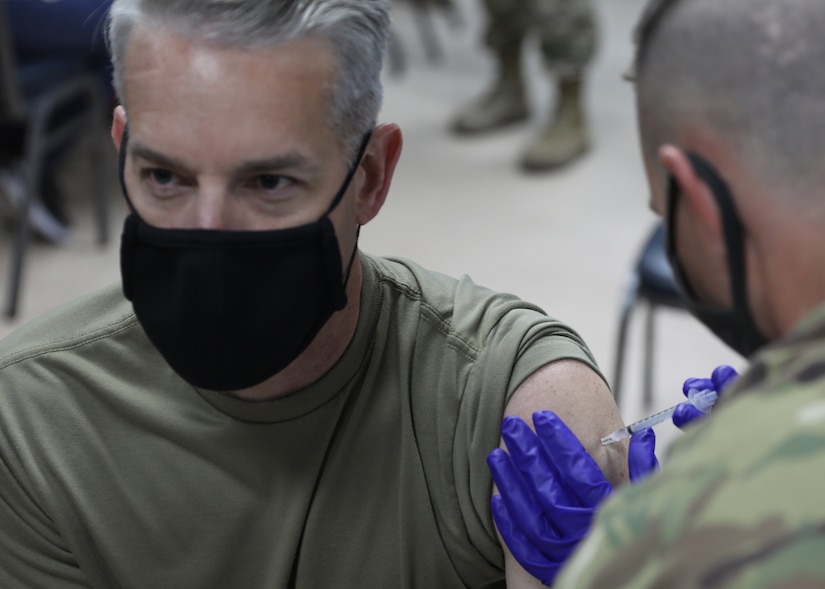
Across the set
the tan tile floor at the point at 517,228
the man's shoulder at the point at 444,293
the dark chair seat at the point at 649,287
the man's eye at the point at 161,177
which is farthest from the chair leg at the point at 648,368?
the man's eye at the point at 161,177

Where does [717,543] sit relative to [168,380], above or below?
above

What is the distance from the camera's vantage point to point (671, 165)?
1.10m

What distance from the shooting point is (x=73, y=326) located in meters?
1.66

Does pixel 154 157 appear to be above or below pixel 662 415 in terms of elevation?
above

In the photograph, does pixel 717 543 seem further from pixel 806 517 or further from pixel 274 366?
pixel 274 366

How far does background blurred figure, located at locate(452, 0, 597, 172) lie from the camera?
205 inches

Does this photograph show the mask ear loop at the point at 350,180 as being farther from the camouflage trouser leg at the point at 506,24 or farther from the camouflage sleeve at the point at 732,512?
the camouflage trouser leg at the point at 506,24

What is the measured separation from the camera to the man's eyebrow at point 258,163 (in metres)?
1.41

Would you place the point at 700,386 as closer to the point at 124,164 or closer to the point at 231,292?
the point at 231,292

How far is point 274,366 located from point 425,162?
395cm

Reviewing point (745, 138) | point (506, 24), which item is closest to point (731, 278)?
point (745, 138)

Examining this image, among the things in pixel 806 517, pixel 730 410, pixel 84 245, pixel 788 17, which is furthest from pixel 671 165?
pixel 84 245

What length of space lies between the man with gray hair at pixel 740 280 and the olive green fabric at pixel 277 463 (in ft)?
1.42

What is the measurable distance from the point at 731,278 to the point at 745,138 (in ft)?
0.41
